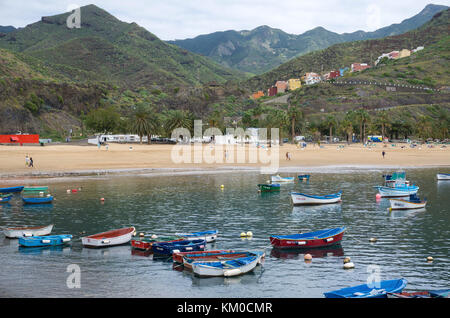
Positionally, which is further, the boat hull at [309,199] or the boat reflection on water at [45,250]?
the boat hull at [309,199]

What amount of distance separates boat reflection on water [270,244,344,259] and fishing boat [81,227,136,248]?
39.5 ft

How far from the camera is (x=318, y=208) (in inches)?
2071

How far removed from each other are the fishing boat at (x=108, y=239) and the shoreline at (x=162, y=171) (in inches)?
1704

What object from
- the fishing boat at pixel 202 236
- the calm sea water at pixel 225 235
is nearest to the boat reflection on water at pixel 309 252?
the calm sea water at pixel 225 235

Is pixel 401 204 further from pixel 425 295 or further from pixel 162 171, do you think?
pixel 162 171

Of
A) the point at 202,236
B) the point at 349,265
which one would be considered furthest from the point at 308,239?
the point at 202,236

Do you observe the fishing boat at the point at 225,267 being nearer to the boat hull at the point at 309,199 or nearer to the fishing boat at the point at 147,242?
the fishing boat at the point at 147,242

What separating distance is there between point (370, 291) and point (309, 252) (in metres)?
12.1

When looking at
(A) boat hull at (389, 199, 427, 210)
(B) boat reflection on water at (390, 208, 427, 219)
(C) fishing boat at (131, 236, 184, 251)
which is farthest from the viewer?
(A) boat hull at (389, 199, 427, 210)

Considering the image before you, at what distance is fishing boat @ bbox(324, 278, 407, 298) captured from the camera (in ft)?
70.6

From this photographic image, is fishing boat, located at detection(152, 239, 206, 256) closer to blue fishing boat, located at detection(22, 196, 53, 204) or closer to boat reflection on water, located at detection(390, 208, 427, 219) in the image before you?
boat reflection on water, located at detection(390, 208, 427, 219)

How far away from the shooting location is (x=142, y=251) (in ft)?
112

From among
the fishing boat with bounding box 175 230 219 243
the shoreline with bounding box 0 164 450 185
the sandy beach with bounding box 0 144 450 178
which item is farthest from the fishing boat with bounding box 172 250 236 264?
the sandy beach with bounding box 0 144 450 178

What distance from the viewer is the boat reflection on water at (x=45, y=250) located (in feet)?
112
